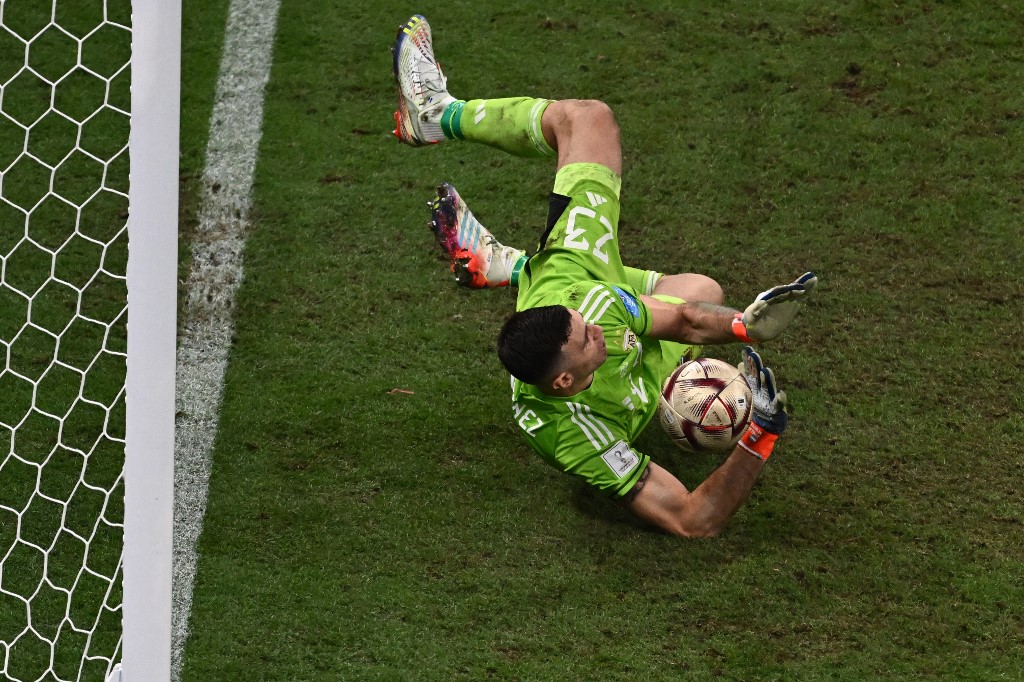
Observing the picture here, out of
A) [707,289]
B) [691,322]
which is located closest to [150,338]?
[691,322]

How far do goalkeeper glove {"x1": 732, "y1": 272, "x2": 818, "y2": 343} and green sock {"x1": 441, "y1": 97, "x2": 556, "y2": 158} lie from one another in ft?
4.16

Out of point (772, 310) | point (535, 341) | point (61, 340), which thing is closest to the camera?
point (772, 310)

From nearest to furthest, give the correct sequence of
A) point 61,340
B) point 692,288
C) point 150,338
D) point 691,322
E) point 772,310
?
point 150,338, point 772,310, point 691,322, point 692,288, point 61,340

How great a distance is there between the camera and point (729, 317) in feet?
13.4

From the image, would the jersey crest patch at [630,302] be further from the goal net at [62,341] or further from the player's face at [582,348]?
the goal net at [62,341]

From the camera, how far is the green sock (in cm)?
472

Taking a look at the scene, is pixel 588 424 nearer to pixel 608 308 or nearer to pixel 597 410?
pixel 597 410

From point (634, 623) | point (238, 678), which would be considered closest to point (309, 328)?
point (238, 678)

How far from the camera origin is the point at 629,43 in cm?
595

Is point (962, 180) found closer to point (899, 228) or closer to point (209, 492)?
point (899, 228)

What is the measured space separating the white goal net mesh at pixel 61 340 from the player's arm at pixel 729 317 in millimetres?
2017

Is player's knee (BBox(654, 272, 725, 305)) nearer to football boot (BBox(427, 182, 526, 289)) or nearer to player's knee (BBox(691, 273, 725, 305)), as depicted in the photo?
player's knee (BBox(691, 273, 725, 305))

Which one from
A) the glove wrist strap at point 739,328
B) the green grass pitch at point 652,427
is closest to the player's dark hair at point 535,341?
the glove wrist strap at point 739,328

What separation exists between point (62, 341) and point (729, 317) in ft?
9.74
